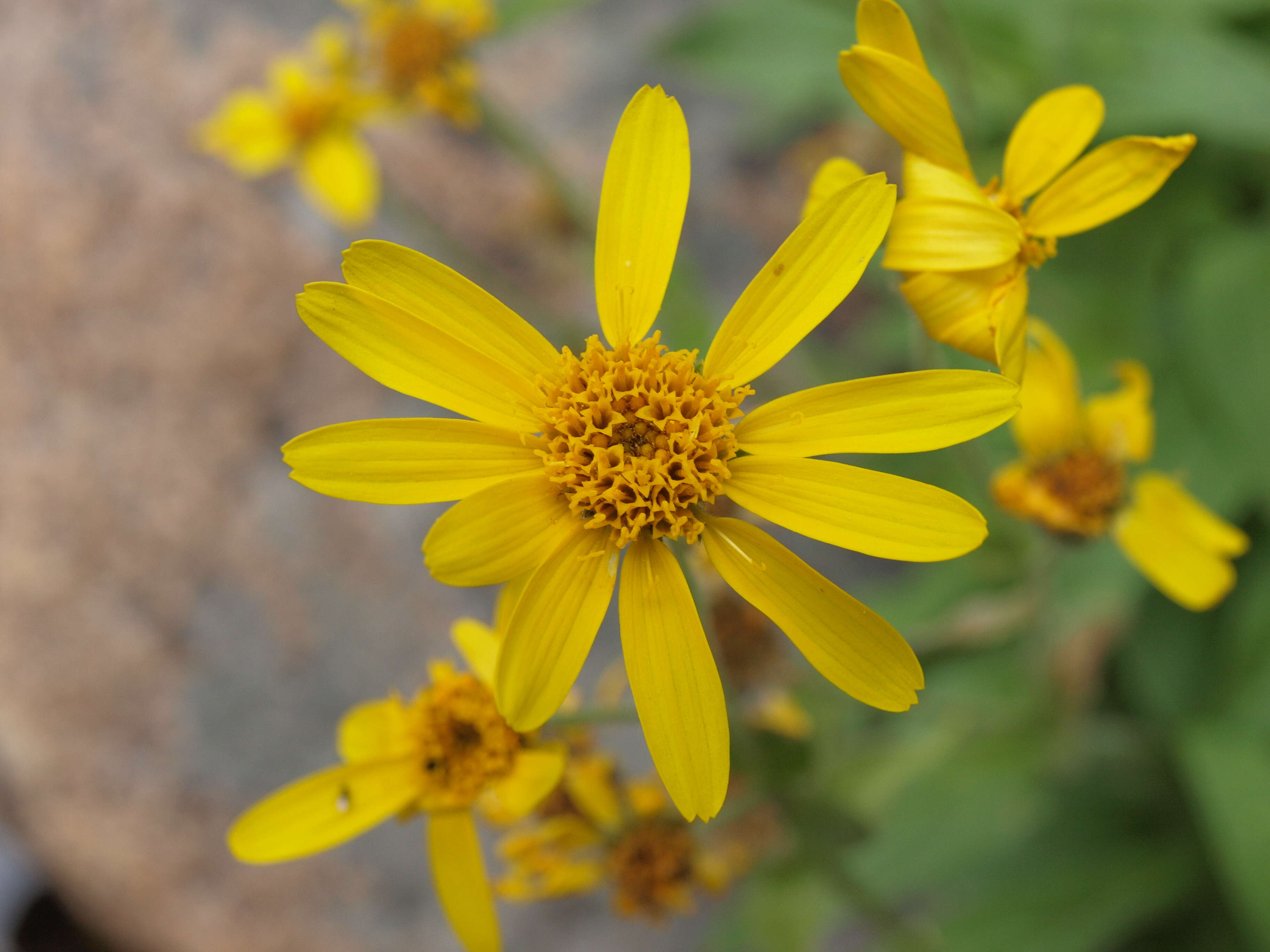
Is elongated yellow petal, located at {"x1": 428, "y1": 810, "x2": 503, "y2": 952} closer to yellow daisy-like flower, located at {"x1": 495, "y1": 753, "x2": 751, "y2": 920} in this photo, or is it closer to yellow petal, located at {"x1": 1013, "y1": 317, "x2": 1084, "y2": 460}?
yellow daisy-like flower, located at {"x1": 495, "y1": 753, "x2": 751, "y2": 920}

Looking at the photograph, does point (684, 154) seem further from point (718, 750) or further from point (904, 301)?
point (718, 750)

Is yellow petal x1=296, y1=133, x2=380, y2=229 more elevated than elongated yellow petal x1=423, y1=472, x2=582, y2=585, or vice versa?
yellow petal x1=296, y1=133, x2=380, y2=229

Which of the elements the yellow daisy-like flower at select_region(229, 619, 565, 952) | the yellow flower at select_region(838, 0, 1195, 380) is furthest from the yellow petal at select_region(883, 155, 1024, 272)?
the yellow daisy-like flower at select_region(229, 619, 565, 952)

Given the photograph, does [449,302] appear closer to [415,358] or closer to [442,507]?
[415,358]

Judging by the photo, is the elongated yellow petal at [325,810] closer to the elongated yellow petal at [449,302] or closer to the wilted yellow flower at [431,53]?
the elongated yellow petal at [449,302]

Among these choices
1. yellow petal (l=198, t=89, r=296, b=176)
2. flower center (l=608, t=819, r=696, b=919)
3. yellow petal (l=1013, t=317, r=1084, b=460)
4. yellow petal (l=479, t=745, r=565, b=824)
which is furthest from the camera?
yellow petal (l=198, t=89, r=296, b=176)

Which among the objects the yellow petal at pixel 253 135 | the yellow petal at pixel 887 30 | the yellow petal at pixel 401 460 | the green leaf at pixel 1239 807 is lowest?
the green leaf at pixel 1239 807

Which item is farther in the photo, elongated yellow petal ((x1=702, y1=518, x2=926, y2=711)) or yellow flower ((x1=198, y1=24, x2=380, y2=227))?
yellow flower ((x1=198, y1=24, x2=380, y2=227))

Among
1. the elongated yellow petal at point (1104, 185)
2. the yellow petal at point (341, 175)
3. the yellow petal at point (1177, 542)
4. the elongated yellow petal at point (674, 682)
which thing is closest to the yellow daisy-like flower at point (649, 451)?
the elongated yellow petal at point (674, 682)
